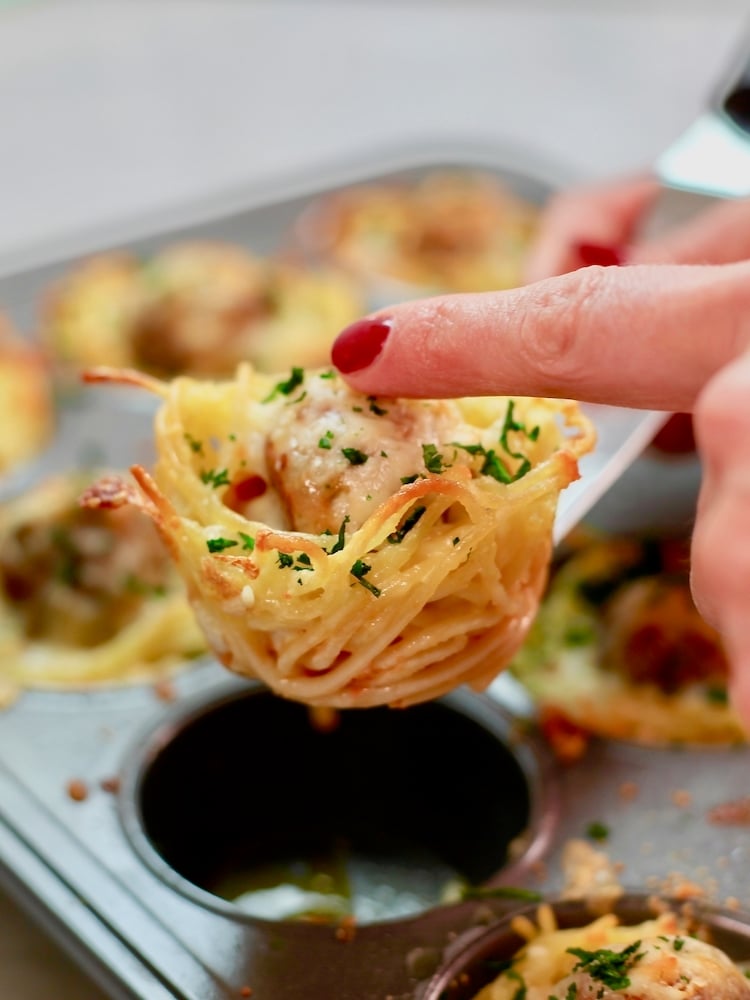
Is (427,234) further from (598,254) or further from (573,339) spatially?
(573,339)

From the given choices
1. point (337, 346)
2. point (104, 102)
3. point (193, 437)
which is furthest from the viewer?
point (104, 102)

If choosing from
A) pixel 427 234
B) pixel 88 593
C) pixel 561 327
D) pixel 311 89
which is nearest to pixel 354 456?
pixel 561 327

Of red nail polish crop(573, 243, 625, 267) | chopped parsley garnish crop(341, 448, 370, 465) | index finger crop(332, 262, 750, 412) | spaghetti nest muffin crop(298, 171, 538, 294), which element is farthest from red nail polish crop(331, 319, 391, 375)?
spaghetti nest muffin crop(298, 171, 538, 294)

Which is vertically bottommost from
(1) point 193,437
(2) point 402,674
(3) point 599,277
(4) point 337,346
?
(2) point 402,674

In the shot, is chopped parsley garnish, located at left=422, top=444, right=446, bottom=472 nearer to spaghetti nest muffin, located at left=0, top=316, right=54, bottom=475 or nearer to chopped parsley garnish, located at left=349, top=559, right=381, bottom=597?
chopped parsley garnish, located at left=349, top=559, right=381, bottom=597

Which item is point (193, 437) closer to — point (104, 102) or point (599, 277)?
point (599, 277)

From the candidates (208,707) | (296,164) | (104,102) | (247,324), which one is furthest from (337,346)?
(104,102)

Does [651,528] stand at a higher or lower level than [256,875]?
higher
